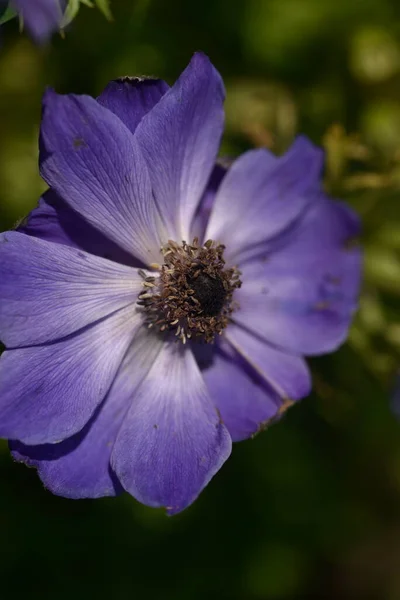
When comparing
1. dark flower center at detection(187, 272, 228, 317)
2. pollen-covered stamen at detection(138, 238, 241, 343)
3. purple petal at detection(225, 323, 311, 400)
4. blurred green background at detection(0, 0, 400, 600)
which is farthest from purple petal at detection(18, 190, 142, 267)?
blurred green background at detection(0, 0, 400, 600)

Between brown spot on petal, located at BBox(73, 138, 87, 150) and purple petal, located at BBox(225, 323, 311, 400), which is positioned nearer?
brown spot on petal, located at BBox(73, 138, 87, 150)

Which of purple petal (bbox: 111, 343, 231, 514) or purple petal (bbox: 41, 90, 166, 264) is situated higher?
purple petal (bbox: 41, 90, 166, 264)

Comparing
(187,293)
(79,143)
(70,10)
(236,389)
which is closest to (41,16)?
(70,10)

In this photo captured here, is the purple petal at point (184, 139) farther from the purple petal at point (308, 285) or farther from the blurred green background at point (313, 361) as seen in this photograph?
the blurred green background at point (313, 361)

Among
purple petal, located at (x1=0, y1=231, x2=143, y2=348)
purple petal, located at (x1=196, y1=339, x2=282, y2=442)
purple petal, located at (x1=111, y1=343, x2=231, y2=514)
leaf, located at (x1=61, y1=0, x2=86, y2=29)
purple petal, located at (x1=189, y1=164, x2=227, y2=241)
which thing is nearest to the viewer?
purple petal, located at (x1=0, y1=231, x2=143, y2=348)

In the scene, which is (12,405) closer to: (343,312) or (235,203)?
(235,203)

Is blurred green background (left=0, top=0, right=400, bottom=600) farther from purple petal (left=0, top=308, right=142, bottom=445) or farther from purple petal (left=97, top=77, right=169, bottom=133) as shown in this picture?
purple petal (left=0, top=308, right=142, bottom=445)

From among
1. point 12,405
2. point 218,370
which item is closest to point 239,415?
point 218,370
